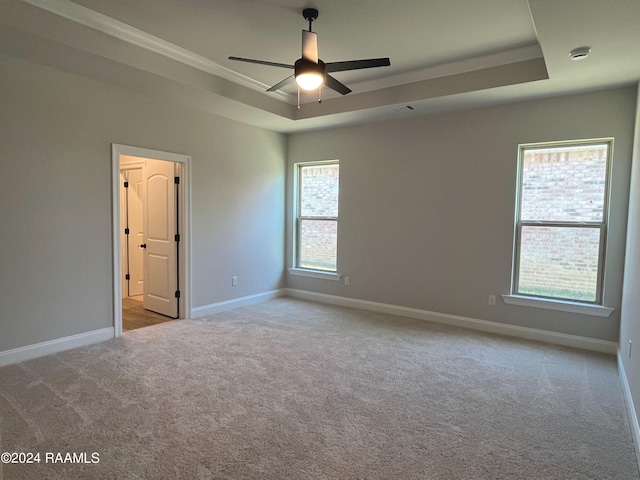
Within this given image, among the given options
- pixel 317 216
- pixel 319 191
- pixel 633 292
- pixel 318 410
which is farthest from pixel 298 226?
pixel 633 292

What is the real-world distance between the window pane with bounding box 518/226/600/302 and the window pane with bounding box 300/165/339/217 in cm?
275

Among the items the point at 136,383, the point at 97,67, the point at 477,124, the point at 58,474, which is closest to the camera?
the point at 58,474

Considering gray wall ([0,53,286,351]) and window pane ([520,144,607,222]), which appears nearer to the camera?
gray wall ([0,53,286,351])

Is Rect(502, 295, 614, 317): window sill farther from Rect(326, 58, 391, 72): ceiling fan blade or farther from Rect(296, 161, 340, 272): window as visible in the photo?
Rect(326, 58, 391, 72): ceiling fan blade

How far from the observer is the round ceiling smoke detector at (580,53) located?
2.94 m

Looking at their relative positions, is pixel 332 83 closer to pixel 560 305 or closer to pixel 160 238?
pixel 160 238

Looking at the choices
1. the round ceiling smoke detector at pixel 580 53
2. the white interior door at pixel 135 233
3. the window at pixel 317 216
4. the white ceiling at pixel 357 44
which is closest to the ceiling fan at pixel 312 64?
the white ceiling at pixel 357 44

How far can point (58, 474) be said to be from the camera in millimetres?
2076

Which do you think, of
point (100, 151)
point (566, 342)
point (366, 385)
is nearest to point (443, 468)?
point (366, 385)

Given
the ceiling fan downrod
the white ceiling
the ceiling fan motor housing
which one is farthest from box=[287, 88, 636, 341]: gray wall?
the ceiling fan motor housing

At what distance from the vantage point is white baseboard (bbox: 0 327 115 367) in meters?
3.44

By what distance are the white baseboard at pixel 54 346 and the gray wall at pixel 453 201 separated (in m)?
3.14

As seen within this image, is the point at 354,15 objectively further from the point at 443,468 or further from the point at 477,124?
the point at 443,468

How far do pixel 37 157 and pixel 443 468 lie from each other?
13.6 feet
